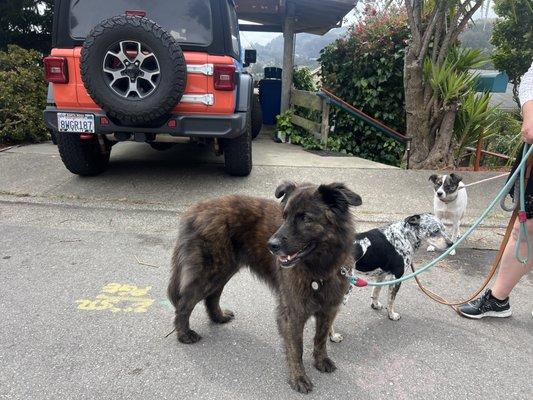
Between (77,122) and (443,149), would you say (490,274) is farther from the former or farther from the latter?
(77,122)

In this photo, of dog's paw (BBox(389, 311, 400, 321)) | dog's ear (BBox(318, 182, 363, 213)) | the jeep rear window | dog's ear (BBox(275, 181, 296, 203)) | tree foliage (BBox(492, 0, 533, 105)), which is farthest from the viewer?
tree foliage (BBox(492, 0, 533, 105))

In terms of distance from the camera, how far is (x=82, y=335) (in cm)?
298

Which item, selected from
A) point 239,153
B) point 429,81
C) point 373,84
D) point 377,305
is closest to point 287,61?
point 373,84

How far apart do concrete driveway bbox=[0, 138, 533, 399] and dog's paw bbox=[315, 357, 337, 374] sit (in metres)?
0.05

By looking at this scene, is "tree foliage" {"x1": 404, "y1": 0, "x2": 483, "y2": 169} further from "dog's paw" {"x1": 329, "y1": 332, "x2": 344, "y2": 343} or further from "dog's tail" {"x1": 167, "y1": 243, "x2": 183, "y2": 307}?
"dog's tail" {"x1": 167, "y1": 243, "x2": 183, "y2": 307}

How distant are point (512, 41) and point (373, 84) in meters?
4.90

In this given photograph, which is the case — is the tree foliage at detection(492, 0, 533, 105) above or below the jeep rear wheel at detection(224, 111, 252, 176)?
above

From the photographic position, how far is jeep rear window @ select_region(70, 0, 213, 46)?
552 cm

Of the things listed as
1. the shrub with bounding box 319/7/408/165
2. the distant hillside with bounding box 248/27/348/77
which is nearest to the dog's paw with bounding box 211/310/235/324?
the shrub with bounding box 319/7/408/165

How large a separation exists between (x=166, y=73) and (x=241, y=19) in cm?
842

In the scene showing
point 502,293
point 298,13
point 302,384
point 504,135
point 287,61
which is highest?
point 298,13

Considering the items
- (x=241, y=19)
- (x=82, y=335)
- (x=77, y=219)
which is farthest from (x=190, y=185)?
(x=241, y=19)

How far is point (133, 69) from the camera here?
5.07 m

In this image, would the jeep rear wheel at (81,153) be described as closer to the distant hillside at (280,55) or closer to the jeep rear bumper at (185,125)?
the jeep rear bumper at (185,125)
